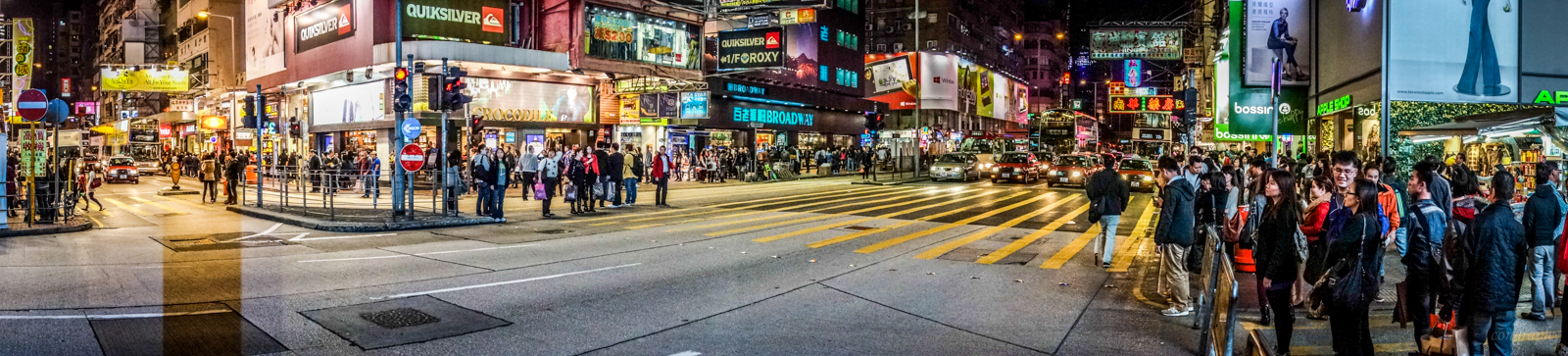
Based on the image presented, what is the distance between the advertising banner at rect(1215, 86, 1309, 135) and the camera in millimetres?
27500

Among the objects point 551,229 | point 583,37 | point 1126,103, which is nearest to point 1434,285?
point 551,229

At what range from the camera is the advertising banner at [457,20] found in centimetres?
3272

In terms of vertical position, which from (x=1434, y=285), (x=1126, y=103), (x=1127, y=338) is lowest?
(x=1127, y=338)

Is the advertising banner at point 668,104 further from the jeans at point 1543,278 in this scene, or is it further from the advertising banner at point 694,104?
the jeans at point 1543,278

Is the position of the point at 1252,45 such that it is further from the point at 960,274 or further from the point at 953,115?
the point at 953,115

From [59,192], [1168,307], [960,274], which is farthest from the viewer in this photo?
[59,192]

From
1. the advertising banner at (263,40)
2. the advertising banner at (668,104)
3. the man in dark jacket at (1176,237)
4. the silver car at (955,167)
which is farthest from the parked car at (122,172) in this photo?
the man in dark jacket at (1176,237)

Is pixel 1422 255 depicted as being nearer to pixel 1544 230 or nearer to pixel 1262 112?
pixel 1544 230

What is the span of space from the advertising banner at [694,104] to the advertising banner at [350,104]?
11.6 meters

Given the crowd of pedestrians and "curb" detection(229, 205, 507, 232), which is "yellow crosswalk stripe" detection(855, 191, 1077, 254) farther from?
"curb" detection(229, 205, 507, 232)

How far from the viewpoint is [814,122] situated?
59.4 m

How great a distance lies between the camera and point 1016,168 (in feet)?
118

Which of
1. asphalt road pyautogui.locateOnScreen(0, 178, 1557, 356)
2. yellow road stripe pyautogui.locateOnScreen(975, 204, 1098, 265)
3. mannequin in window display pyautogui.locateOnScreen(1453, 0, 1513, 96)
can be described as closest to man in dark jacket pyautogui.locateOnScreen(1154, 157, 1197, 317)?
asphalt road pyautogui.locateOnScreen(0, 178, 1557, 356)

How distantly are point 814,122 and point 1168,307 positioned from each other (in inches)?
2024
